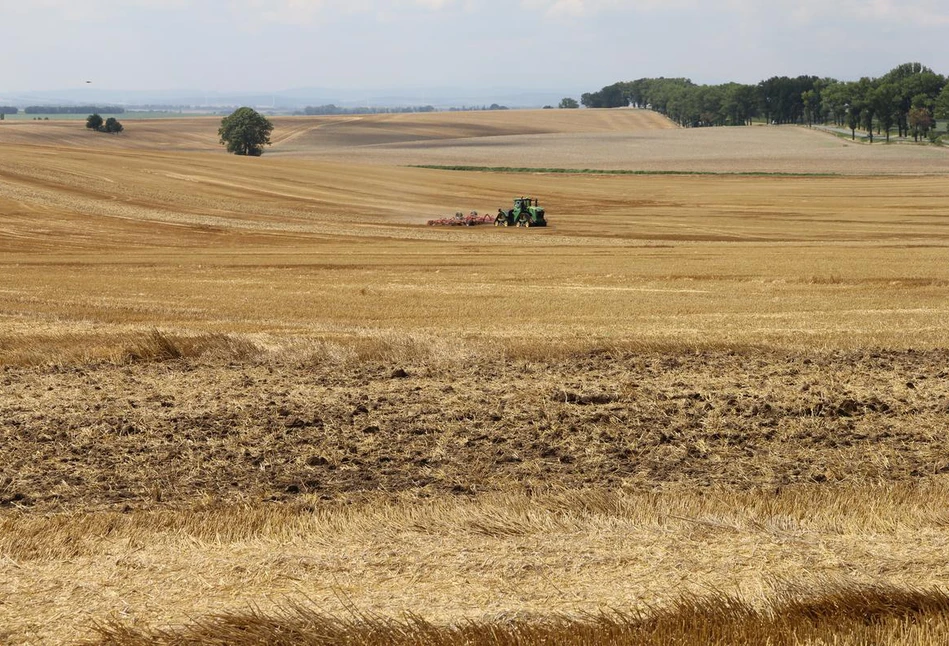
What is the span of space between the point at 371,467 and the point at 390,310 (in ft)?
37.7

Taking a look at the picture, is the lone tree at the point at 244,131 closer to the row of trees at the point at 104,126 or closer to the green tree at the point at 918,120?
the row of trees at the point at 104,126

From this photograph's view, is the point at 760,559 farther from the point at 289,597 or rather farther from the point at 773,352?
the point at 773,352

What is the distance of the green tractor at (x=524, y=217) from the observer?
160 ft

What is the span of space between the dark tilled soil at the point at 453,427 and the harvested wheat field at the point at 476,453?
47 millimetres

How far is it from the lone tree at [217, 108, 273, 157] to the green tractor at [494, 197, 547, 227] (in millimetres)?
65130

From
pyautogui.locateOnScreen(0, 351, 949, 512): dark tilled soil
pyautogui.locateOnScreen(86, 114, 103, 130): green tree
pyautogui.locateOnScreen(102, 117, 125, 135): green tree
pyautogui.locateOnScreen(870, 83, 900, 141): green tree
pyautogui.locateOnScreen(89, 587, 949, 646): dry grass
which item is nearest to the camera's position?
pyautogui.locateOnScreen(89, 587, 949, 646): dry grass

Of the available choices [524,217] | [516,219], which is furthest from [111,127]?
[524,217]

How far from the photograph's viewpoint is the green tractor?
48.9 meters

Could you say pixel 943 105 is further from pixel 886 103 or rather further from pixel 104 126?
pixel 104 126

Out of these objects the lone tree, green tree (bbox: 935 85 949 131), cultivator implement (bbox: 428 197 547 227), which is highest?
green tree (bbox: 935 85 949 131)

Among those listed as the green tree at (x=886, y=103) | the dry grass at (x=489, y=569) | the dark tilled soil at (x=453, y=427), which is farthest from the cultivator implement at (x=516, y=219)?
the green tree at (x=886, y=103)

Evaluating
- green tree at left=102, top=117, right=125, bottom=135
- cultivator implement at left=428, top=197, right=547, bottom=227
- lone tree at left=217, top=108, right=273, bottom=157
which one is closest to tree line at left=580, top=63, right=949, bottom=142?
lone tree at left=217, top=108, right=273, bottom=157

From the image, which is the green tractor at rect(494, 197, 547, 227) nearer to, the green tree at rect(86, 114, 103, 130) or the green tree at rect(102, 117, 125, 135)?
the green tree at rect(102, 117, 125, 135)

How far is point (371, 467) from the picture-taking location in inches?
384
